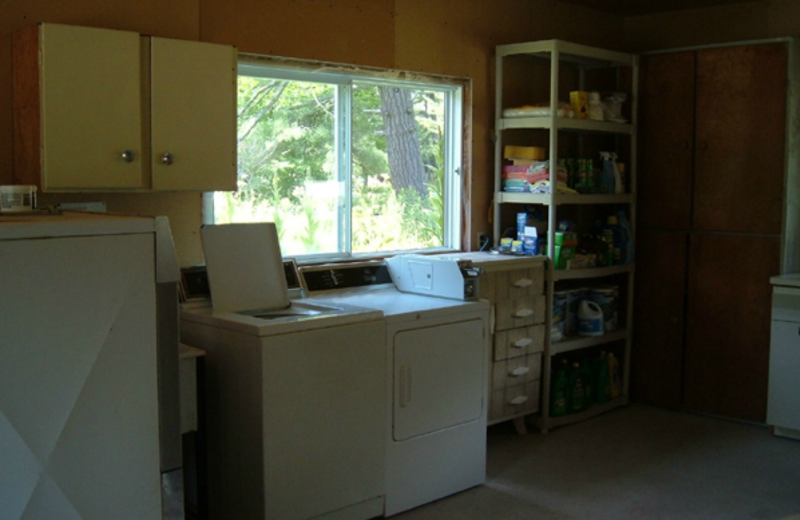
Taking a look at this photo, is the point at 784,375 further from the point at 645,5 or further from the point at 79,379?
the point at 79,379

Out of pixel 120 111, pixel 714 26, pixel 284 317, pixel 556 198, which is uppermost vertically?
pixel 714 26

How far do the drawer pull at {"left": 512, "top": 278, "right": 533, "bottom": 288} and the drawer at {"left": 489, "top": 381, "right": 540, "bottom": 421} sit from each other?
55 cm

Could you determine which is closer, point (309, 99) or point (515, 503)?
point (515, 503)

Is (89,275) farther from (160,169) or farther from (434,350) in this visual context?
(434,350)

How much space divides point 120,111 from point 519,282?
89.7 inches

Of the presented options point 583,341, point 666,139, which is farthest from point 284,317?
point 666,139

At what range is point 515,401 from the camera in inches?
179

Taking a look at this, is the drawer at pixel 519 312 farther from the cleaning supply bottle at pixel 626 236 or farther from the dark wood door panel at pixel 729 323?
the dark wood door panel at pixel 729 323

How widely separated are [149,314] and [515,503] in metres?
2.17

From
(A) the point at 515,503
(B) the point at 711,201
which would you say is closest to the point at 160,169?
(A) the point at 515,503

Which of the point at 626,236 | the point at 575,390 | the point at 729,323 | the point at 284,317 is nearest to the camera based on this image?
the point at 284,317

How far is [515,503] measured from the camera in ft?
12.4

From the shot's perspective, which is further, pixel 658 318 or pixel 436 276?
pixel 658 318

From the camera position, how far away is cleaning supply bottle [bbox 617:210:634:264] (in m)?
5.17
